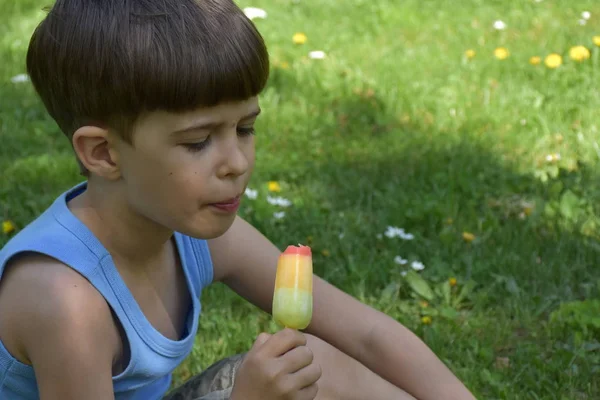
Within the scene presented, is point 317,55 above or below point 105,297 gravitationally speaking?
below

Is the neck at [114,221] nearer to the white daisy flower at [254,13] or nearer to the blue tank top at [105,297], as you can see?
the blue tank top at [105,297]

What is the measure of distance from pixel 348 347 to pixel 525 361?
61 centimetres

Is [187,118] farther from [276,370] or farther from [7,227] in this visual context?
[7,227]

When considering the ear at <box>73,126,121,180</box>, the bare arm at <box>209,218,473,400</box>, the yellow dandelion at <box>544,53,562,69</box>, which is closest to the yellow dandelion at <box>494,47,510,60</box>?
the yellow dandelion at <box>544,53,562,69</box>

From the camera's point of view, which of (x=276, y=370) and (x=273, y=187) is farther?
(x=273, y=187)

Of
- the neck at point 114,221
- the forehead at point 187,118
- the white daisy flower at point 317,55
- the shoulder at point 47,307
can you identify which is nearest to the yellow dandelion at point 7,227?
the neck at point 114,221

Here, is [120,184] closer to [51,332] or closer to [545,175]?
[51,332]

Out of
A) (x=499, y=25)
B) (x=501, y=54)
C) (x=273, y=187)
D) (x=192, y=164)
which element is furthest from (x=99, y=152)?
(x=499, y=25)

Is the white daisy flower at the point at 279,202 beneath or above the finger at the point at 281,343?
beneath

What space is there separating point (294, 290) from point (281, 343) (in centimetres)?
10

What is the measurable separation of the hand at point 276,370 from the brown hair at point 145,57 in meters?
0.46

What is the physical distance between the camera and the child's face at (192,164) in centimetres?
190

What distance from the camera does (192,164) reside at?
190 cm

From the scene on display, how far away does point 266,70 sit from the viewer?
2.01 meters
